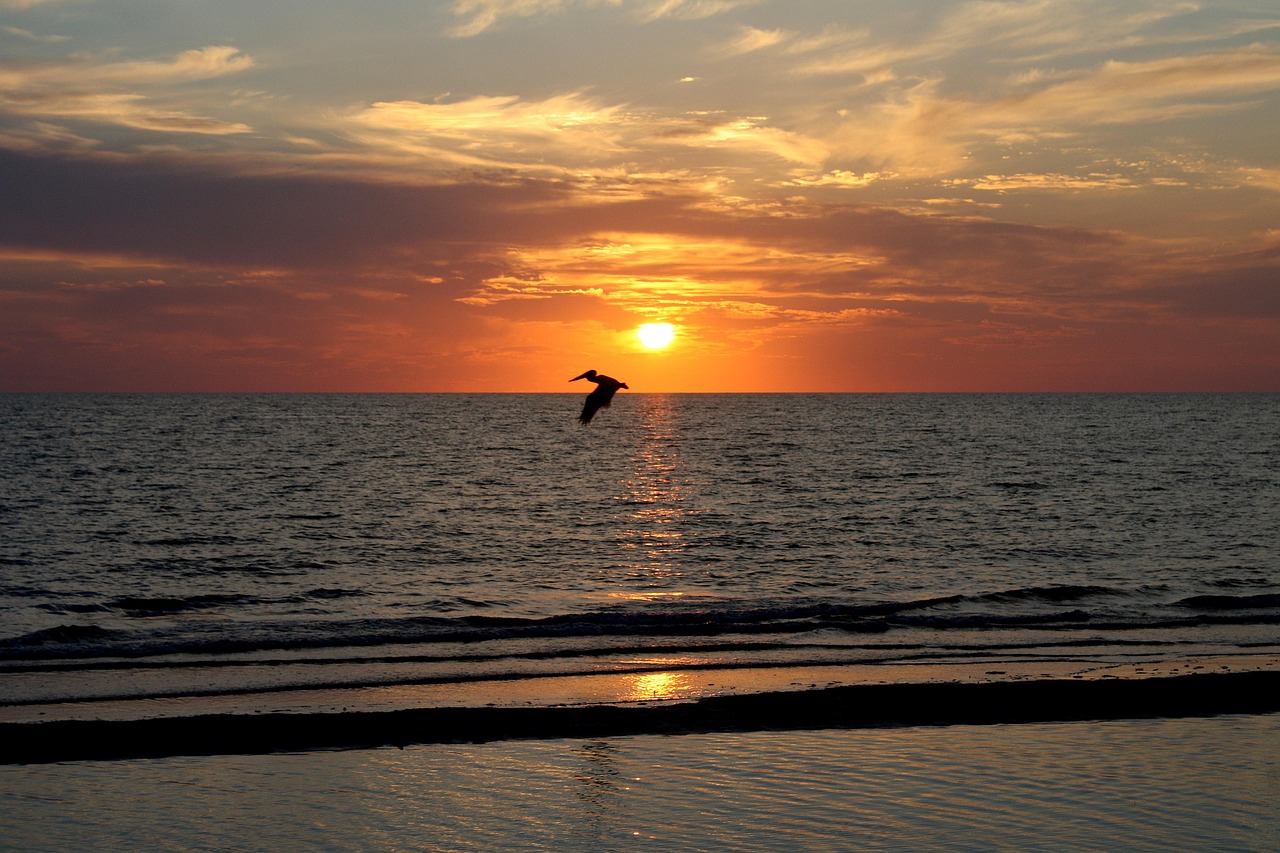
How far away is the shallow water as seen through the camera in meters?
12.4

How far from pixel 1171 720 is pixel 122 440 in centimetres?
11854

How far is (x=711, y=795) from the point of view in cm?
1388

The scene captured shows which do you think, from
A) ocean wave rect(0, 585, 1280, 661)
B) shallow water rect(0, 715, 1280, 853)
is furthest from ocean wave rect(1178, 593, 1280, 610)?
shallow water rect(0, 715, 1280, 853)

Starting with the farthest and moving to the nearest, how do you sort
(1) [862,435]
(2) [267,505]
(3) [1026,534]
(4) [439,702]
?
(1) [862,435]
(2) [267,505]
(3) [1026,534]
(4) [439,702]

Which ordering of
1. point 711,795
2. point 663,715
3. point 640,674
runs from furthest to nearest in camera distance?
1. point 640,674
2. point 663,715
3. point 711,795

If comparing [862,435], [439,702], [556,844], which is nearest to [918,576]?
[439,702]

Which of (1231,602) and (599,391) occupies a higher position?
(599,391)

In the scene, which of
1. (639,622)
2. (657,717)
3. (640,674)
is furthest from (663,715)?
(639,622)

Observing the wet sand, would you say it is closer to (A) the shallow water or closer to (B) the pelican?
(A) the shallow water

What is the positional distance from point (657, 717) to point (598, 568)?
19912 mm

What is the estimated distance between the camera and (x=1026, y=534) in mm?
46500

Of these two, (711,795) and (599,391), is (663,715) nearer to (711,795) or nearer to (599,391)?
(711,795)

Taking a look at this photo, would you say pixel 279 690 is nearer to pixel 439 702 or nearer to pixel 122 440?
pixel 439 702

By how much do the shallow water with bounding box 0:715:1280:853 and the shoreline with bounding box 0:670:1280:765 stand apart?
54 cm
